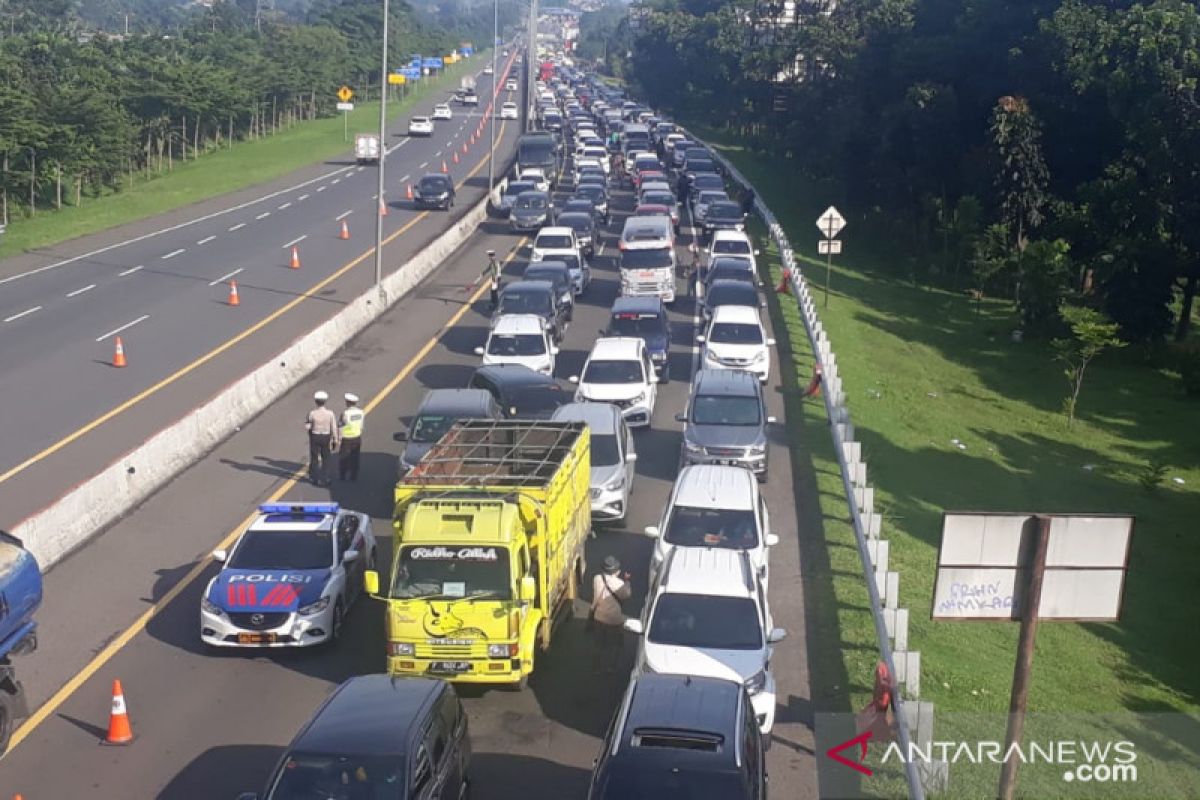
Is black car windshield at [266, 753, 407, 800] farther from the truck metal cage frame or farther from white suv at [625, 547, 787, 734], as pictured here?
the truck metal cage frame

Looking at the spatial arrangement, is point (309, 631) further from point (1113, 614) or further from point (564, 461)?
point (1113, 614)

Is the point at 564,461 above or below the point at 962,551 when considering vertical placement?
below

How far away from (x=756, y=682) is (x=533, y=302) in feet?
70.8

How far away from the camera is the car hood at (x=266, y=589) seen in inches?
662

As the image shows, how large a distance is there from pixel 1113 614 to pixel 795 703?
5725mm

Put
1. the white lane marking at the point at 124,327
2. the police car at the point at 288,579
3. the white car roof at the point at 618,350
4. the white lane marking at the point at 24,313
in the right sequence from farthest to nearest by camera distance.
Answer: the white lane marking at the point at 24,313 → the white lane marking at the point at 124,327 → the white car roof at the point at 618,350 → the police car at the point at 288,579

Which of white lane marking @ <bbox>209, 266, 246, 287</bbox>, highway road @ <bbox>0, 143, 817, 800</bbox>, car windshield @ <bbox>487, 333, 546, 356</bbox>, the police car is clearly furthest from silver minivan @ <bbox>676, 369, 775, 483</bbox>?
white lane marking @ <bbox>209, 266, 246, 287</bbox>

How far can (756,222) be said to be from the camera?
199ft

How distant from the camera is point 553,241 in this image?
147 ft

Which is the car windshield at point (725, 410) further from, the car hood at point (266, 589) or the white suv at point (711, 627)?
the car hood at point (266, 589)

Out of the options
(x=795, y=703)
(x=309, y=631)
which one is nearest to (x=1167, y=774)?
(x=795, y=703)

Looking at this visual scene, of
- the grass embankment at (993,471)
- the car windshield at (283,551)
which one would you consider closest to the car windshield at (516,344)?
the grass embankment at (993,471)

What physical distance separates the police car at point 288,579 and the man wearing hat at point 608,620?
3168 mm

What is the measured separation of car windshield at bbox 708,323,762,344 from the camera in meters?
32.1
